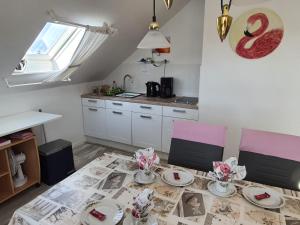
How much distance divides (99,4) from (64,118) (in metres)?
1.91

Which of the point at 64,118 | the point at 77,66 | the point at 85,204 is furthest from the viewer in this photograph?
the point at 64,118

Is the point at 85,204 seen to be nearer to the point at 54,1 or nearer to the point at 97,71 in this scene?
the point at 54,1

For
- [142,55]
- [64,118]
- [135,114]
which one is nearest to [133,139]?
[135,114]

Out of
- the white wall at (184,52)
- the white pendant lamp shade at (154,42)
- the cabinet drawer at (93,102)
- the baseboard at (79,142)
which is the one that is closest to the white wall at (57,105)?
the baseboard at (79,142)

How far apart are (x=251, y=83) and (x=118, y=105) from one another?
185 centimetres

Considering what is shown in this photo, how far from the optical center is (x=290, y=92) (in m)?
2.16

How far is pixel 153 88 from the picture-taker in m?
3.33

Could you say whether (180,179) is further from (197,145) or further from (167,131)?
(167,131)

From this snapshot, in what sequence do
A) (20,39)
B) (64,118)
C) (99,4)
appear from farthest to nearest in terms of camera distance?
(64,118) < (99,4) < (20,39)

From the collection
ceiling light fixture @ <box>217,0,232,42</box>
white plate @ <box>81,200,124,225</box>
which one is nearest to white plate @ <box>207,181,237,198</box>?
white plate @ <box>81,200,124,225</box>

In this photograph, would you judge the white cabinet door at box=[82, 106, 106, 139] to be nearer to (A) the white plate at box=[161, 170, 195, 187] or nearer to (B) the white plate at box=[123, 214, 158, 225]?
(A) the white plate at box=[161, 170, 195, 187]

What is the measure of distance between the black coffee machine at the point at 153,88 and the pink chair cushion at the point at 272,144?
1.95 meters

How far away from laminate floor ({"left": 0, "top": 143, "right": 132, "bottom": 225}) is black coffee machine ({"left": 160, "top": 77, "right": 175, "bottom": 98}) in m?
1.12

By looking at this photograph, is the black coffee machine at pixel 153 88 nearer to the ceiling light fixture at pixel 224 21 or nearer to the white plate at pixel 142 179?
the white plate at pixel 142 179
